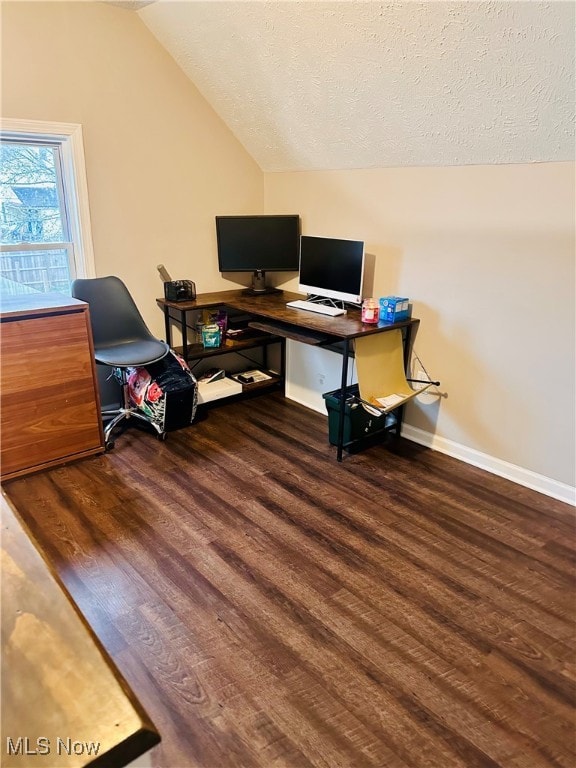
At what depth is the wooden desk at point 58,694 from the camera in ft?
1.72

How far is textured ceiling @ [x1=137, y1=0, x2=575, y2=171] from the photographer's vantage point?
2.09 meters

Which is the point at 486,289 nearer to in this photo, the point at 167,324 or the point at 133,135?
the point at 167,324

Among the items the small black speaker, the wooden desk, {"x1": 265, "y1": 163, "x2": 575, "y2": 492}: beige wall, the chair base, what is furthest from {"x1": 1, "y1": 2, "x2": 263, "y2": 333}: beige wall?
the wooden desk

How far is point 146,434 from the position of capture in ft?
11.5

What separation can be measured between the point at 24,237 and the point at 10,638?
10.5ft

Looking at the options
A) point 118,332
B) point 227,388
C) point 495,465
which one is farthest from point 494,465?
point 118,332

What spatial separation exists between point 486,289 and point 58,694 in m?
2.79

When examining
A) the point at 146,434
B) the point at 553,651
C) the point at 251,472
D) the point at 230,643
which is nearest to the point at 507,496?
the point at 553,651

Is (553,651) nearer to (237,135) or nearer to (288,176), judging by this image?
(288,176)

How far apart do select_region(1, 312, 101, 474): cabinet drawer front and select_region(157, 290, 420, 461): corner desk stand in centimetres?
90

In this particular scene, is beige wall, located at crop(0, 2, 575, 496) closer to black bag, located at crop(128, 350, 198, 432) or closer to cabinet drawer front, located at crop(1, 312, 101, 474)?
black bag, located at crop(128, 350, 198, 432)

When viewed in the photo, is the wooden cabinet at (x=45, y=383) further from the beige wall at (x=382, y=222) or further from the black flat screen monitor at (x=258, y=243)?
the black flat screen monitor at (x=258, y=243)

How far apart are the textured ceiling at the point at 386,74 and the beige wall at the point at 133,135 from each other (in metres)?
0.21

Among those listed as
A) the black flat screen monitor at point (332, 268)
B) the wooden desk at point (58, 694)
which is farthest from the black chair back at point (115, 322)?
the wooden desk at point (58, 694)
